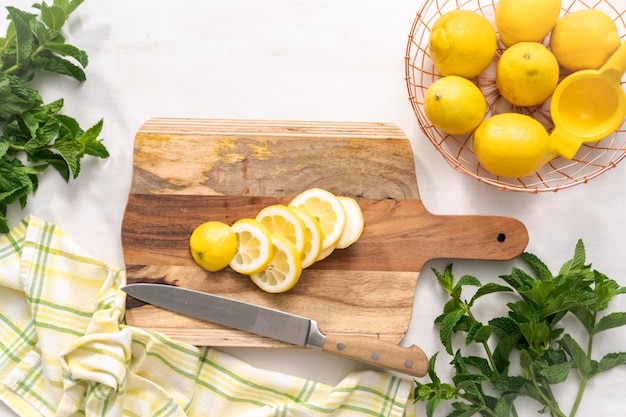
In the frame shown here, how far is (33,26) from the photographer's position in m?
1.44

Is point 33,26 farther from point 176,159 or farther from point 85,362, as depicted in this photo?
point 85,362

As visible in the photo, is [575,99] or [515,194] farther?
[515,194]

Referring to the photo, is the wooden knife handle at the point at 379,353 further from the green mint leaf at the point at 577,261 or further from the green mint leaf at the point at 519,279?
the green mint leaf at the point at 577,261

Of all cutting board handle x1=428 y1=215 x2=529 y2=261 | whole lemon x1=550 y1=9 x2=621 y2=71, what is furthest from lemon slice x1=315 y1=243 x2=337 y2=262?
whole lemon x1=550 y1=9 x2=621 y2=71

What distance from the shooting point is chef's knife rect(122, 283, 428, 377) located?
1431 millimetres

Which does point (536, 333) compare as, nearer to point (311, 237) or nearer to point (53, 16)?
point (311, 237)

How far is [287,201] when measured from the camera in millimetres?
1489

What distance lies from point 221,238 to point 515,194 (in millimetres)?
687

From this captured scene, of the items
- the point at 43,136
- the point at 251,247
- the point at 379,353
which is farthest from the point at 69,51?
the point at 379,353

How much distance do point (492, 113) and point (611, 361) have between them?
618 millimetres

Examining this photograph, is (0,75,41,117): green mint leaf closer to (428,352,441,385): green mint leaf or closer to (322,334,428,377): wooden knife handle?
(322,334,428,377): wooden knife handle

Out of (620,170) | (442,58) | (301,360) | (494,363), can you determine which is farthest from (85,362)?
(620,170)

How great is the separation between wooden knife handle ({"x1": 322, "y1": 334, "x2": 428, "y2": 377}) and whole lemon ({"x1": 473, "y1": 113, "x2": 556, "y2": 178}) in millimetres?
439

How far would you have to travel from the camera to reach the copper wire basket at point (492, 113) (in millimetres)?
1495
